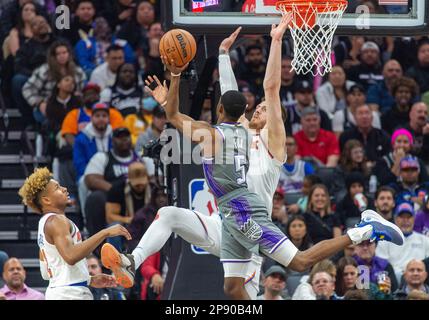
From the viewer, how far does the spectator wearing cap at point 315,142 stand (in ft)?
70.2

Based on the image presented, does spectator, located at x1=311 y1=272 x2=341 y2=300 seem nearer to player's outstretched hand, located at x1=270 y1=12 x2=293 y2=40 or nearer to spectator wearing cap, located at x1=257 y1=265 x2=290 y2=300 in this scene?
spectator wearing cap, located at x1=257 y1=265 x2=290 y2=300

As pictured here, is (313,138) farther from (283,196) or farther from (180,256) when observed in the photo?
(180,256)

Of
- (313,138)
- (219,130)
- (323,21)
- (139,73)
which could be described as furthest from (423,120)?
(219,130)

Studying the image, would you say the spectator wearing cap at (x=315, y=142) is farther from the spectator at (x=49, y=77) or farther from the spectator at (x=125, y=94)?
the spectator at (x=49, y=77)

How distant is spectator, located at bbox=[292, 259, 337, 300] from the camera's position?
1834 centimetres

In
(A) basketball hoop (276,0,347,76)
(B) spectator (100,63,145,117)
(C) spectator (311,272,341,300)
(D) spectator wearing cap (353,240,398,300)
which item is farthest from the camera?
(B) spectator (100,63,145,117)

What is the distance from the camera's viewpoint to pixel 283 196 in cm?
2044

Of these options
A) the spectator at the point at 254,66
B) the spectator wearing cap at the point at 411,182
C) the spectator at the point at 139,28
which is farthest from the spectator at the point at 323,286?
the spectator at the point at 139,28

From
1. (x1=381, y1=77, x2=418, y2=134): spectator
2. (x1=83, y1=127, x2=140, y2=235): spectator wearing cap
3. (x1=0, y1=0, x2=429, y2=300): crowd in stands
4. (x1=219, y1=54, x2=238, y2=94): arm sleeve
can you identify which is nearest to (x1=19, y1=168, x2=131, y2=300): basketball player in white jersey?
(x1=219, y1=54, x2=238, y2=94): arm sleeve

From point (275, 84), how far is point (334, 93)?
698cm

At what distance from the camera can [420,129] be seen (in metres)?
21.4

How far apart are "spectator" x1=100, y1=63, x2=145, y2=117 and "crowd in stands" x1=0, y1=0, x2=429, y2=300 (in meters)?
0.01
